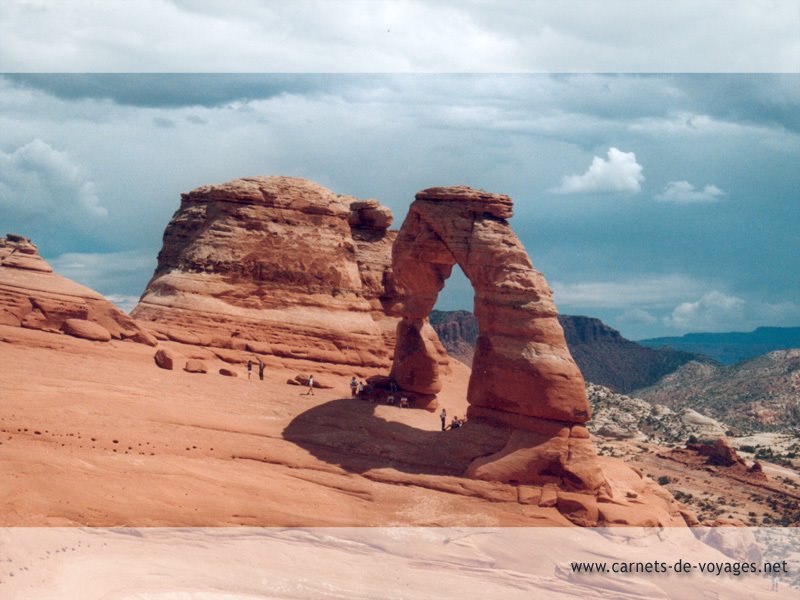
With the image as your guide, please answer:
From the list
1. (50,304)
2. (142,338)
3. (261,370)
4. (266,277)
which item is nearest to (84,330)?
(50,304)

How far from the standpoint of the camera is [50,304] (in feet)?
107

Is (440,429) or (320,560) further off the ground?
(440,429)

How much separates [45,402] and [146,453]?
3.18 metres

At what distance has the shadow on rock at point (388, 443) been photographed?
2617 cm

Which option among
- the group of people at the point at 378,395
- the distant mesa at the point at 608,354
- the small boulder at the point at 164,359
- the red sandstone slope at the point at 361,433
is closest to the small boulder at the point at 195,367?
the red sandstone slope at the point at 361,433

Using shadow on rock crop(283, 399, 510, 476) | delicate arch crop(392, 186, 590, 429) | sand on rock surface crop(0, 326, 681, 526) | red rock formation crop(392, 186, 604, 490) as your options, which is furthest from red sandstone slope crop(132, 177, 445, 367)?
shadow on rock crop(283, 399, 510, 476)

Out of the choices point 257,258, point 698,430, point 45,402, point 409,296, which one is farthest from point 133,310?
point 698,430

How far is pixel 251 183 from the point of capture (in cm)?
4344

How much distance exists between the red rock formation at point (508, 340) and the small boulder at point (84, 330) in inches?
394

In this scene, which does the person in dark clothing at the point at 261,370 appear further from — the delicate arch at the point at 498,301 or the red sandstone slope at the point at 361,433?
the delicate arch at the point at 498,301

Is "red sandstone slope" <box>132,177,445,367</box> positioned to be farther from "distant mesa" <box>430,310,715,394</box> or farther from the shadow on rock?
"distant mesa" <box>430,310,715,394</box>

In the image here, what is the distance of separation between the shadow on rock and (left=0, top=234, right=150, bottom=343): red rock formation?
8.89 meters

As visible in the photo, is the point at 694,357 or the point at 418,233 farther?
the point at 694,357

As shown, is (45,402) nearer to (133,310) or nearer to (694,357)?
(133,310)
